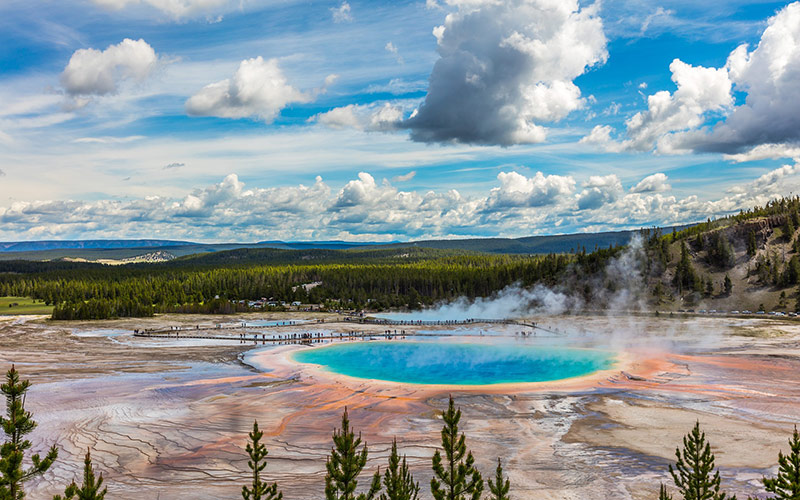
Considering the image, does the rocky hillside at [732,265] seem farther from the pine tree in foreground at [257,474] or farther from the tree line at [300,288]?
the pine tree in foreground at [257,474]

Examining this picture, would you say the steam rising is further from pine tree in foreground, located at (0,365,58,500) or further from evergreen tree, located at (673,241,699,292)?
pine tree in foreground, located at (0,365,58,500)

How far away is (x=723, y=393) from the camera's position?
33.8 m

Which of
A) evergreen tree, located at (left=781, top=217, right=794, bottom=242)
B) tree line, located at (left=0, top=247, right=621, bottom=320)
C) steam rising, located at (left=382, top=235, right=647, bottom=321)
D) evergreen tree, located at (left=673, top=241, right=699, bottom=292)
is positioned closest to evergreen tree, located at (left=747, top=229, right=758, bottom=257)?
evergreen tree, located at (left=781, top=217, right=794, bottom=242)

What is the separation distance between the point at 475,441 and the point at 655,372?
922 inches

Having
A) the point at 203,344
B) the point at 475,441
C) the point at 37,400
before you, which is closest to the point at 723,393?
the point at 475,441

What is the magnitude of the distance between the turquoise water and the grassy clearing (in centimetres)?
7374

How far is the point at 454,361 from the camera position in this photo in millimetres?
51719

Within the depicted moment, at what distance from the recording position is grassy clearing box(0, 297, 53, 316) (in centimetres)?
9950

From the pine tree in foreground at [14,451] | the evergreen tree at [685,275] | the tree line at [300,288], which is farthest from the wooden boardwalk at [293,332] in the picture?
the pine tree in foreground at [14,451]

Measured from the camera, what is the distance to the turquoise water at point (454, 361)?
43031 millimetres

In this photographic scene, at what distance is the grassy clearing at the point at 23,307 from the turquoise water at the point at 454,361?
73.7 m

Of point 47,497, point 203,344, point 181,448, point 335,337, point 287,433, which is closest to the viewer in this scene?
point 47,497

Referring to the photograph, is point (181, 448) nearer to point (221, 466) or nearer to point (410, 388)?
point (221, 466)

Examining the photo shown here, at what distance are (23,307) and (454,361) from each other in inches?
3941
